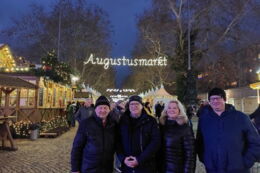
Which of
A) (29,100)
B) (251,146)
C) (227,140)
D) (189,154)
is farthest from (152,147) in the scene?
(29,100)

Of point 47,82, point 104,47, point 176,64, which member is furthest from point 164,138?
point 104,47

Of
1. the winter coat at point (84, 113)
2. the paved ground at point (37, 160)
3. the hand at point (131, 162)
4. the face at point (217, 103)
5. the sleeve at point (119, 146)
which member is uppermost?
the face at point (217, 103)

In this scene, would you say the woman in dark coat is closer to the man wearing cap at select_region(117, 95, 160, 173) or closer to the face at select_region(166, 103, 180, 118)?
the face at select_region(166, 103, 180, 118)

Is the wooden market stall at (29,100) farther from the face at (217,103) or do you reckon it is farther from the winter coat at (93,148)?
the face at (217,103)

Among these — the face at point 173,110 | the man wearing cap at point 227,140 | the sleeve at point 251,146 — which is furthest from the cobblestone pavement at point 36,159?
the sleeve at point 251,146

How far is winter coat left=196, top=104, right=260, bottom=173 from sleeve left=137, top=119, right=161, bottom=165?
1.86 ft

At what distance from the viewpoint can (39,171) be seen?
19.6 ft

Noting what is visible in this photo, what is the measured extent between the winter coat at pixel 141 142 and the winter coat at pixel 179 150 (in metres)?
0.14

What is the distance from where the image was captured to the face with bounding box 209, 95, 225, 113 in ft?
9.85

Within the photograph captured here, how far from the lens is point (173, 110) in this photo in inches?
128

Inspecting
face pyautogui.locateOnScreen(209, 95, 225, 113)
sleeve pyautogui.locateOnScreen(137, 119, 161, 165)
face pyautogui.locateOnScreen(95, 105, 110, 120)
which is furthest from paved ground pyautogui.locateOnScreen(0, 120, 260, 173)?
face pyautogui.locateOnScreen(95, 105, 110, 120)

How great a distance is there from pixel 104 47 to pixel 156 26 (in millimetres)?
11597

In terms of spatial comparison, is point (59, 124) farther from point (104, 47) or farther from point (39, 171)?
point (104, 47)

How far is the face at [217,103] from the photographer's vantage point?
9.85ft
